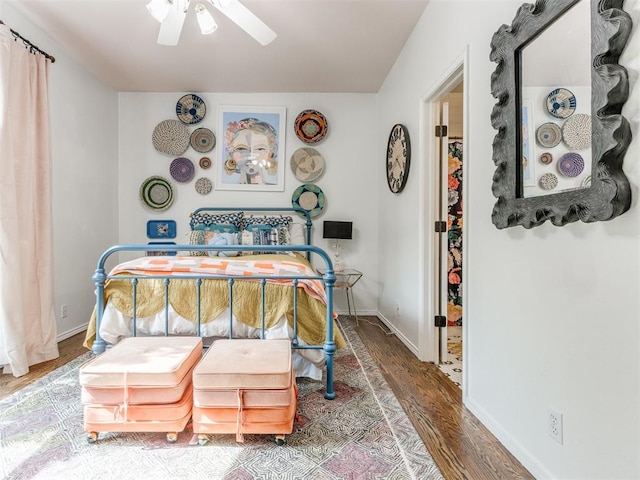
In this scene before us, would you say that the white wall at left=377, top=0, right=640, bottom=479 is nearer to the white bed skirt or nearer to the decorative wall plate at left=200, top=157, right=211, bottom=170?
the white bed skirt

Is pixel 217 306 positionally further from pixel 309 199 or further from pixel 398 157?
pixel 309 199

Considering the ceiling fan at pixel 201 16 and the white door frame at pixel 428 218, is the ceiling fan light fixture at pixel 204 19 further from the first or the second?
the white door frame at pixel 428 218

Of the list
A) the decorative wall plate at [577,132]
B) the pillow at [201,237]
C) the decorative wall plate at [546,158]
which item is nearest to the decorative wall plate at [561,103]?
the decorative wall plate at [577,132]

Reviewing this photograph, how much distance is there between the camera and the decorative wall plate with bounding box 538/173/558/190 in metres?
1.32

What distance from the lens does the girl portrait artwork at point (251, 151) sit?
417cm

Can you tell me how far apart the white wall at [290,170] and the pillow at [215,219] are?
29 cm

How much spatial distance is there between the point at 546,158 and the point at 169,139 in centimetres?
392

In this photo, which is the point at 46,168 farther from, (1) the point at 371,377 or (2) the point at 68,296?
(1) the point at 371,377

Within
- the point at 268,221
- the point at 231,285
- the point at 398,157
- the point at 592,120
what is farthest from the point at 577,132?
the point at 268,221

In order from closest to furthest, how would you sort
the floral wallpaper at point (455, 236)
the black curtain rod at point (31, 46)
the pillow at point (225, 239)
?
the black curtain rod at point (31, 46)
the pillow at point (225, 239)
the floral wallpaper at point (455, 236)

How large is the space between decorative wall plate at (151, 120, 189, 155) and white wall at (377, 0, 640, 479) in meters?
2.90

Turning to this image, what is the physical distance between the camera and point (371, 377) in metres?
2.37

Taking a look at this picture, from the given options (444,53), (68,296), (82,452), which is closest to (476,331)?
(444,53)

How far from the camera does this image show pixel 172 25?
2168 mm
